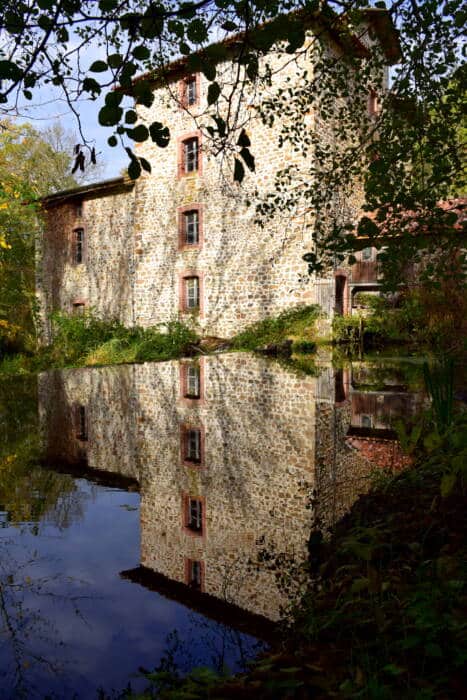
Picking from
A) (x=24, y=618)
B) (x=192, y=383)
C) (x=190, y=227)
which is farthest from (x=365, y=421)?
(x=190, y=227)

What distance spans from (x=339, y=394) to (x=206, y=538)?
504cm

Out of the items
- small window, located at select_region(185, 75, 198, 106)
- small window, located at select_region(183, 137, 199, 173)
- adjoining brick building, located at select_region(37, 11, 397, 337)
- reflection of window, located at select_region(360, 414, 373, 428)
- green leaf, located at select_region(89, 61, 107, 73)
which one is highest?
small window, located at select_region(185, 75, 198, 106)

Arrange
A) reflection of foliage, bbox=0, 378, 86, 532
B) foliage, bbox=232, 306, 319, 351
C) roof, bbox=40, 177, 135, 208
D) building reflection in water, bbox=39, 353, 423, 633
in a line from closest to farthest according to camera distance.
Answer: building reflection in water, bbox=39, 353, 423, 633, reflection of foliage, bbox=0, 378, 86, 532, foliage, bbox=232, 306, 319, 351, roof, bbox=40, 177, 135, 208

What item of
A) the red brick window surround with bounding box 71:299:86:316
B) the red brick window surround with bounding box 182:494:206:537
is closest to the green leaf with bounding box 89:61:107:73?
the red brick window surround with bounding box 182:494:206:537

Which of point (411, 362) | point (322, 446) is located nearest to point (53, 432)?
point (322, 446)

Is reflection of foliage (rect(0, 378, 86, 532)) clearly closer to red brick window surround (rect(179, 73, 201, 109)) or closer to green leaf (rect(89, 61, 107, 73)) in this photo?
green leaf (rect(89, 61, 107, 73))

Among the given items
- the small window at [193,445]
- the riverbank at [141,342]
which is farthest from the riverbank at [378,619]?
the riverbank at [141,342]

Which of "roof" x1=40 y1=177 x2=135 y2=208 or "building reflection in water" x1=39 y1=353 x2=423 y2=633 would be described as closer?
"building reflection in water" x1=39 y1=353 x2=423 y2=633

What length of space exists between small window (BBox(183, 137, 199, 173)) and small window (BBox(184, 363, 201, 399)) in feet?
26.6

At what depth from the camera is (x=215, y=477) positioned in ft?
14.0

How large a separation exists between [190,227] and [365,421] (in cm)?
1333

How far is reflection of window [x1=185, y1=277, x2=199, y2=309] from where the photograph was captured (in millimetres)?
17984

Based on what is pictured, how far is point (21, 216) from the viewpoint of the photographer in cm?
2034

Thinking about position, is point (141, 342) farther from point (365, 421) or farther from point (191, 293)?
point (365, 421)
